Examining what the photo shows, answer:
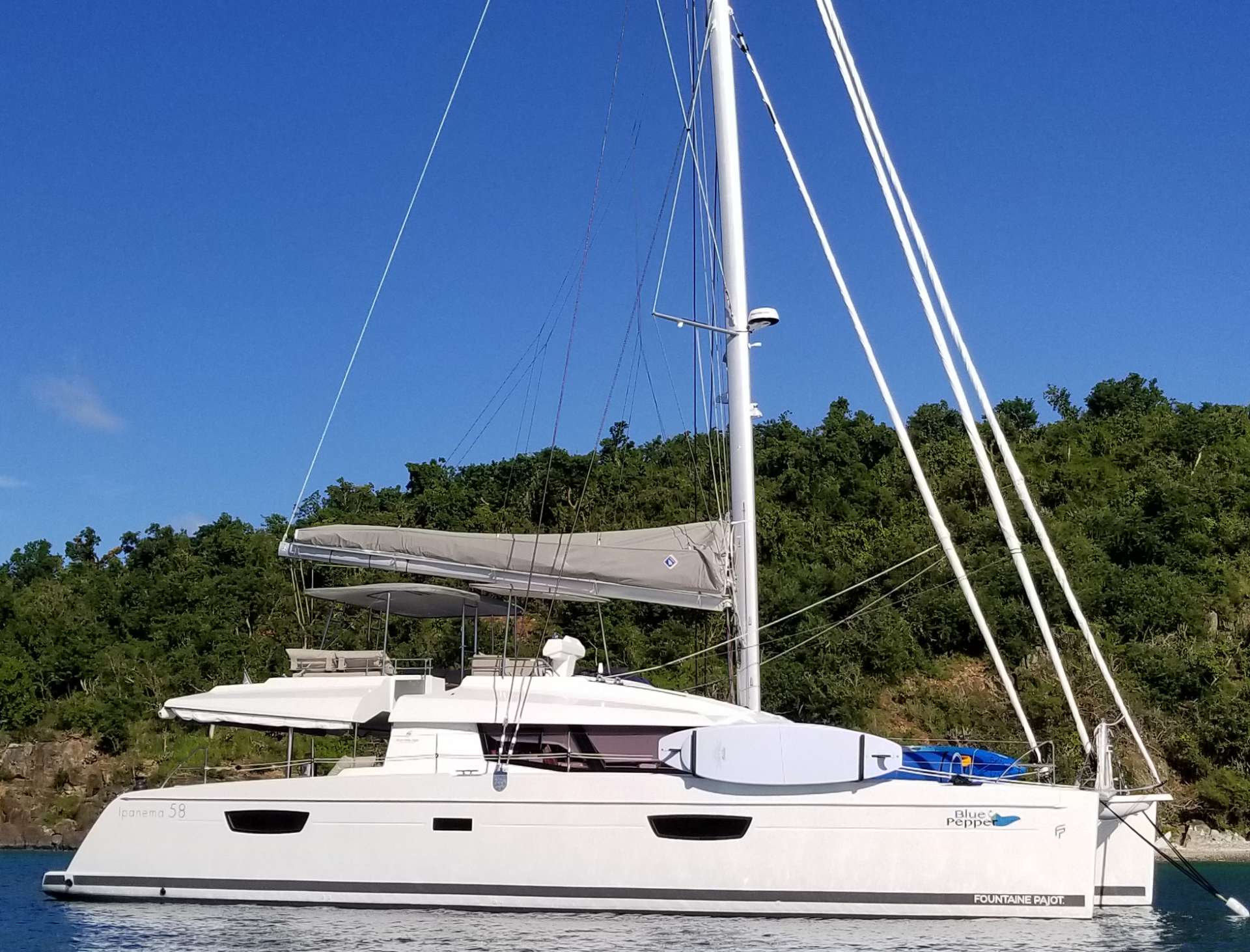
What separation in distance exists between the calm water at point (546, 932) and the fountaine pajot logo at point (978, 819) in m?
0.89

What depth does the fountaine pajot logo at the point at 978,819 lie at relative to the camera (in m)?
11.7

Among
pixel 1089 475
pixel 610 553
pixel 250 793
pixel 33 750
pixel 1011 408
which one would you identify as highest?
pixel 1011 408

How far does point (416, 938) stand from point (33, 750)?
2634 cm

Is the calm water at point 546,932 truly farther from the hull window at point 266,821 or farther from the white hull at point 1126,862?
the hull window at point 266,821

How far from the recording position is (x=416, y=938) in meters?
11.4

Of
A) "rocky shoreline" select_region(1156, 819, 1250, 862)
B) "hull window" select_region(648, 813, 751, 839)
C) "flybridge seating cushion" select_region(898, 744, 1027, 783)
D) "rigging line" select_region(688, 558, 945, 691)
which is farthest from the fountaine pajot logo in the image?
"rocky shoreline" select_region(1156, 819, 1250, 862)

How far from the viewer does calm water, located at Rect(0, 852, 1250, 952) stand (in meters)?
10.9

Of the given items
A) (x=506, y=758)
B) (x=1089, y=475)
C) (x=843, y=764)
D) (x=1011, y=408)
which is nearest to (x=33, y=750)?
(x=506, y=758)

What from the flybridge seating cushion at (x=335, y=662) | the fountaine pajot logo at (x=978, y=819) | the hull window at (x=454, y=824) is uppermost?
the flybridge seating cushion at (x=335, y=662)

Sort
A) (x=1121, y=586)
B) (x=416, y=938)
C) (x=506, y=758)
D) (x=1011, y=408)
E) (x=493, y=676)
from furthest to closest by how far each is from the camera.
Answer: (x=1011, y=408)
(x=1121, y=586)
(x=493, y=676)
(x=506, y=758)
(x=416, y=938)

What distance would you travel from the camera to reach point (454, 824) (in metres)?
12.5

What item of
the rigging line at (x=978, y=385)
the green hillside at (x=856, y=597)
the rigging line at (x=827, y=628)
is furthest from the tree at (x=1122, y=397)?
the rigging line at (x=978, y=385)

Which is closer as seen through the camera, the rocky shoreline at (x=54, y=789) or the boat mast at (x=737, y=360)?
the boat mast at (x=737, y=360)

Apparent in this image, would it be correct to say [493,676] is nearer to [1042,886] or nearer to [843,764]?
[843,764]
